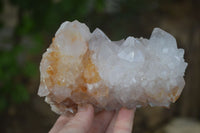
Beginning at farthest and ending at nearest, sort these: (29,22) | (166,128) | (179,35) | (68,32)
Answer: (179,35) → (166,128) → (29,22) → (68,32)

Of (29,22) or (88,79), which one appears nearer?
(88,79)

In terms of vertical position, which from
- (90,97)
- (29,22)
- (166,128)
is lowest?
(166,128)

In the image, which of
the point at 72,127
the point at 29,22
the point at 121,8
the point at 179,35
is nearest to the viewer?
the point at 72,127

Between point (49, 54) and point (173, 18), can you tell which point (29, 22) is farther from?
point (173, 18)

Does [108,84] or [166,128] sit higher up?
[108,84]

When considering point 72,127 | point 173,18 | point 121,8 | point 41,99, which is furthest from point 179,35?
point 72,127

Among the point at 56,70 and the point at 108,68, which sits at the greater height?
the point at 56,70

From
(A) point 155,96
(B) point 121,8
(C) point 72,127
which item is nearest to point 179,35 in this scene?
(B) point 121,8
